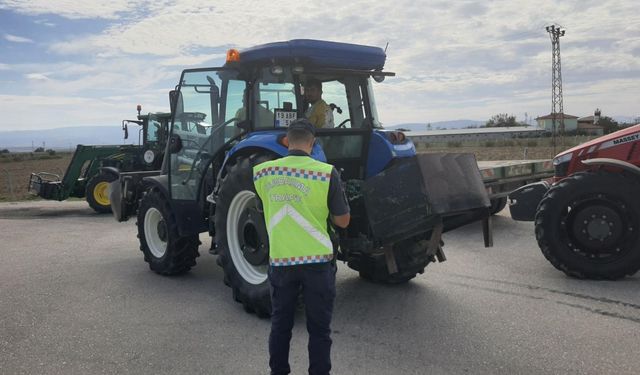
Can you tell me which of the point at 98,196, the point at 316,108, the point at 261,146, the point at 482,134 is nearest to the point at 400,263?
the point at 316,108

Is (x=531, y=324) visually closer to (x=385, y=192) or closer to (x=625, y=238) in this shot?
(x=385, y=192)

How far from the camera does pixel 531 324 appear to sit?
4871mm

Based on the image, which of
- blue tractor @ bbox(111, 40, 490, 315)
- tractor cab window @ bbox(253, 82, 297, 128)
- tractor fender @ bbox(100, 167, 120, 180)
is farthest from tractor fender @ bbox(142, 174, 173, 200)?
tractor fender @ bbox(100, 167, 120, 180)

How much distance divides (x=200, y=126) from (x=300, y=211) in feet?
10.9

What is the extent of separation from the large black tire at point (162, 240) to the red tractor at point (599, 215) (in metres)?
4.33

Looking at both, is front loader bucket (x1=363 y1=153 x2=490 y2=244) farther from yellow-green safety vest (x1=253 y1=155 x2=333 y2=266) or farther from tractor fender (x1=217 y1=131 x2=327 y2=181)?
yellow-green safety vest (x1=253 y1=155 x2=333 y2=266)

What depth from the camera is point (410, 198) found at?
16.0 feet

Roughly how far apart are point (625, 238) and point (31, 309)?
256 inches

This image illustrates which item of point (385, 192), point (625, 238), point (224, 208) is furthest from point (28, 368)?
point (625, 238)

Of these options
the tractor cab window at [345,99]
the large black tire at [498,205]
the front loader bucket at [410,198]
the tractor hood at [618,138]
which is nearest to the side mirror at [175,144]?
the tractor cab window at [345,99]

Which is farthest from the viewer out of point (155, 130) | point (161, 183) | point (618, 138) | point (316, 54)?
point (155, 130)

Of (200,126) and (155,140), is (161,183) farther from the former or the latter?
(155,140)

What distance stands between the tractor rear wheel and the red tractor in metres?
1.70

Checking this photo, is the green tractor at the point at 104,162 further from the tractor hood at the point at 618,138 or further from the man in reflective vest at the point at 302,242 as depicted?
the man in reflective vest at the point at 302,242
